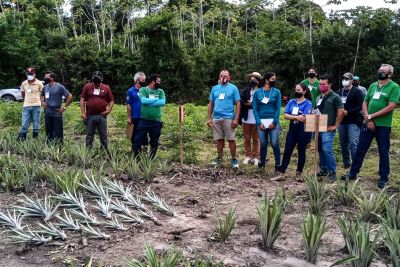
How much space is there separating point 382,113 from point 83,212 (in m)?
4.05

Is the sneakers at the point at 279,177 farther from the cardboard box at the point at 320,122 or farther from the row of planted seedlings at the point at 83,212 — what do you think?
the row of planted seedlings at the point at 83,212

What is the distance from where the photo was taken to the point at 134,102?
8.36 meters

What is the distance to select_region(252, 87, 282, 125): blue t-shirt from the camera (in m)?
7.37

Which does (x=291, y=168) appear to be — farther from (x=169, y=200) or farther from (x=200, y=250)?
(x=200, y=250)

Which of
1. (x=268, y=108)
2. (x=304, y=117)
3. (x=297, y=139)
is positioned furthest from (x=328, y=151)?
(x=268, y=108)

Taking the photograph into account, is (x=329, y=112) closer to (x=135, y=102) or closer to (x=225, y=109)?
(x=225, y=109)

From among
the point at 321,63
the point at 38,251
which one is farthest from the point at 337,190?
the point at 321,63

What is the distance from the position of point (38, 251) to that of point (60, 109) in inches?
211

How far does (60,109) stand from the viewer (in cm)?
916

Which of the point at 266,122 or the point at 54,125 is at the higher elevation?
the point at 266,122

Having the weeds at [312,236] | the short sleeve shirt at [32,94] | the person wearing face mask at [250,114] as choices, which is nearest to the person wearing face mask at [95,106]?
the short sleeve shirt at [32,94]

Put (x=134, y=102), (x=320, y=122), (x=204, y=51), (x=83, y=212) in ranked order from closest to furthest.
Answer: (x=83, y=212) < (x=320, y=122) < (x=134, y=102) < (x=204, y=51)

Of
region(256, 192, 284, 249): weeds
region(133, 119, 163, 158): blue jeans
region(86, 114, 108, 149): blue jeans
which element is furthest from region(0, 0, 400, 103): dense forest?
region(256, 192, 284, 249): weeds

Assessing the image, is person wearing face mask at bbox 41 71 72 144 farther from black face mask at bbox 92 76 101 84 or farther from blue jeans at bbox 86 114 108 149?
black face mask at bbox 92 76 101 84
